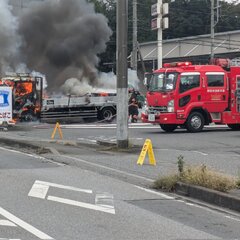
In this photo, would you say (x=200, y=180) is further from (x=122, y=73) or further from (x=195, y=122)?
(x=195, y=122)

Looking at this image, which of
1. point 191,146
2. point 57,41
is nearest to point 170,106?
point 191,146

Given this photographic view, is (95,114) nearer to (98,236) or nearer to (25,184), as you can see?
(25,184)

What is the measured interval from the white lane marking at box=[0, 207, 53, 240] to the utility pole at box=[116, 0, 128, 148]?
28.0 feet

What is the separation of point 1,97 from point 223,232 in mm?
19452

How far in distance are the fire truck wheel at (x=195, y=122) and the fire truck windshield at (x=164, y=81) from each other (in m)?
1.49

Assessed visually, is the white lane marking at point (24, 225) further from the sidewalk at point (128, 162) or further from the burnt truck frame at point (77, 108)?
the burnt truck frame at point (77, 108)

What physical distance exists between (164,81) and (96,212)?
15243 millimetres

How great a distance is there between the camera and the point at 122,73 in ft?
52.9

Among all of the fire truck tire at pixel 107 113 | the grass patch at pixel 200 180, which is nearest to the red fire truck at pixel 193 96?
the fire truck tire at pixel 107 113

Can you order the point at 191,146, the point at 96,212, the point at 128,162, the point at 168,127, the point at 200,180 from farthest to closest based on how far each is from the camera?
the point at 168,127 < the point at 191,146 < the point at 128,162 < the point at 200,180 < the point at 96,212

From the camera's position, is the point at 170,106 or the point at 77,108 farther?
the point at 77,108

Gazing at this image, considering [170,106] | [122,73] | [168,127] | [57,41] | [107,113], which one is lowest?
[168,127]

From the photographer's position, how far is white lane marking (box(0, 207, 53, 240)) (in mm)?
6461

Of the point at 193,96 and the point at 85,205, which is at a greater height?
the point at 193,96
